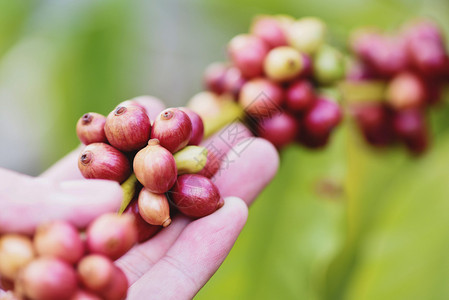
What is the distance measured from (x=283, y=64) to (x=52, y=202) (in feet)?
2.37

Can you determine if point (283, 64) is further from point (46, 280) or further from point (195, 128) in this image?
point (46, 280)

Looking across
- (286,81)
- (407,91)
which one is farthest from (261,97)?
(407,91)

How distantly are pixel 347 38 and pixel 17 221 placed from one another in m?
1.47

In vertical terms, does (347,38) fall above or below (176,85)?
above

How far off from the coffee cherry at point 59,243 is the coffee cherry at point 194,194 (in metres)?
0.24

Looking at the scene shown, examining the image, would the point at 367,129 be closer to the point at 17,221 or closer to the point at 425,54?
the point at 425,54

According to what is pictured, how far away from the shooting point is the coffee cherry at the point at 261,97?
4.14ft

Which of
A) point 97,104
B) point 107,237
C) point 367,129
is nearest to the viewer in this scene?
point 107,237

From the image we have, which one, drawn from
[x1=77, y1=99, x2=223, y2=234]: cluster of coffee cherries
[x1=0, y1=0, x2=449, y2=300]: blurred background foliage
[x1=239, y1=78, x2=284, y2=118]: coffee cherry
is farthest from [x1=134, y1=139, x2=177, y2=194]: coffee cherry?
[x1=0, y1=0, x2=449, y2=300]: blurred background foliage

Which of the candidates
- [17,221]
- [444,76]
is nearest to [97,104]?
[17,221]

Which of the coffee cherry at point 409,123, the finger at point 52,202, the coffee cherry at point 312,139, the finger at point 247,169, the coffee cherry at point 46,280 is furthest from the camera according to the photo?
the coffee cherry at point 409,123

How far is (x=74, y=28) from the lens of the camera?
1.77m

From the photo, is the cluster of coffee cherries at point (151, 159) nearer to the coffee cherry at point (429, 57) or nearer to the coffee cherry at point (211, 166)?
the coffee cherry at point (211, 166)

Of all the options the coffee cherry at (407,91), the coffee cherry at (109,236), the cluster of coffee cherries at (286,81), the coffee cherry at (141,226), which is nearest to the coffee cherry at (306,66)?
the cluster of coffee cherries at (286,81)
